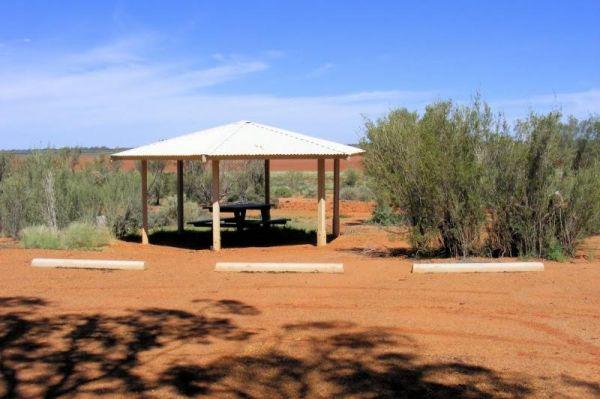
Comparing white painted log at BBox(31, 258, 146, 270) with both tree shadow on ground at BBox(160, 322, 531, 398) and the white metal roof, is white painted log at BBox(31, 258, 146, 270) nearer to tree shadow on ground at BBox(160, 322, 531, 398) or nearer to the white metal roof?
the white metal roof

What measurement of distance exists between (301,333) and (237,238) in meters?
10.7

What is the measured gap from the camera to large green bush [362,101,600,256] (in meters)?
11.5

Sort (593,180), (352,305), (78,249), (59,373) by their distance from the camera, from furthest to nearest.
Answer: (78,249)
(593,180)
(352,305)
(59,373)

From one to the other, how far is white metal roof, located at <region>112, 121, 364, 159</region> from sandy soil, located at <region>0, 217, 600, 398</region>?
4.11m

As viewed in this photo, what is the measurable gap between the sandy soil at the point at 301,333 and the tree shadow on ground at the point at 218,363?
0.06 feet

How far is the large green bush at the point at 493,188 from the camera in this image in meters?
11.5

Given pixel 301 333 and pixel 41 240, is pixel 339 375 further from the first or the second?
pixel 41 240

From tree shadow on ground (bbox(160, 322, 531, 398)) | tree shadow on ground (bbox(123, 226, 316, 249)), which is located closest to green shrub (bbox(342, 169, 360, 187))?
tree shadow on ground (bbox(123, 226, 316, 249))

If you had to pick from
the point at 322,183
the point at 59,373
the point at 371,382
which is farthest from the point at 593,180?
the point at 59,373

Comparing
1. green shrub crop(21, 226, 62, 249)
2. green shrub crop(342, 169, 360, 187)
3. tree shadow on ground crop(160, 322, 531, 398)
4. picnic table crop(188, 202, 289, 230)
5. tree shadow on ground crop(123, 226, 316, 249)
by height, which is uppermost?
green shrub crop(342, 169, 360, 187)

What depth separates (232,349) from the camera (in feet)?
20.1

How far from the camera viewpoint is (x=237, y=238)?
17.2 metres

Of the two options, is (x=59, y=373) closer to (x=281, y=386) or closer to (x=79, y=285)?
(x=281, y=386)

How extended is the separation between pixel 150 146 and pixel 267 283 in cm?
777
